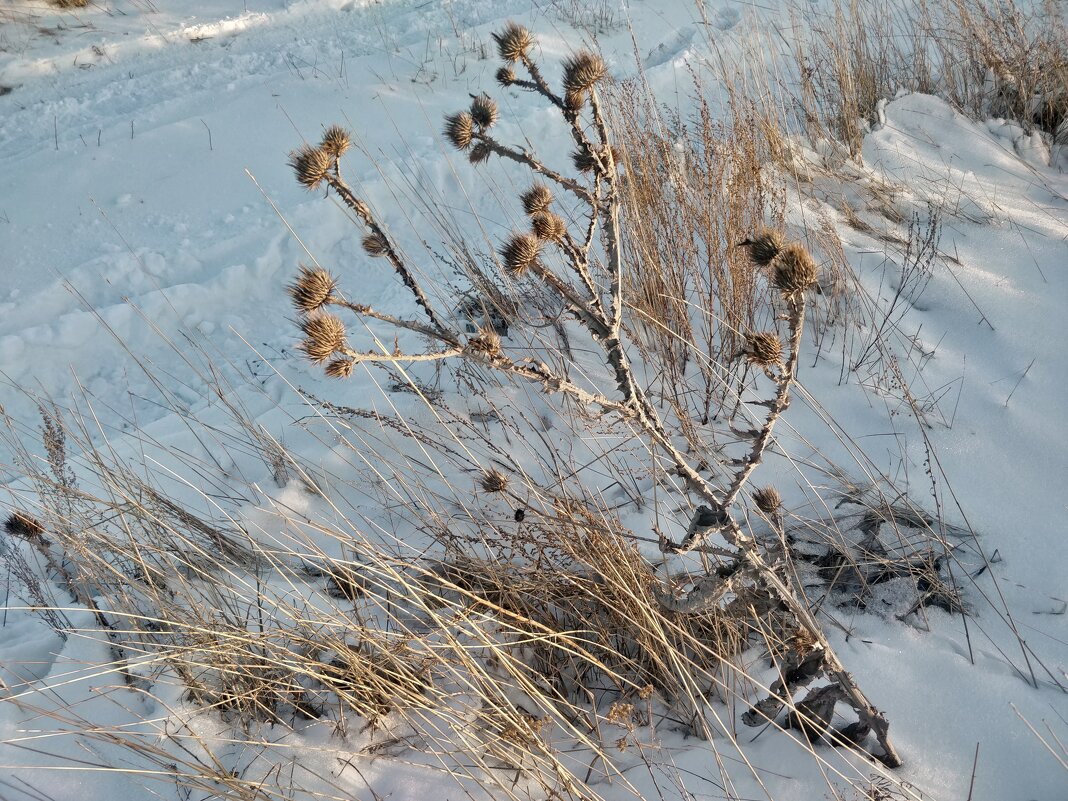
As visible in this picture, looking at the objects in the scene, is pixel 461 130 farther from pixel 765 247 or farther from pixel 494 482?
pixel 494 482

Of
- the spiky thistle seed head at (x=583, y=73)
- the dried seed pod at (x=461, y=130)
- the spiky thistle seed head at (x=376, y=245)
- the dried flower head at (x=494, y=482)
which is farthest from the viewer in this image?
the dried flower head at (x=494, y=482)

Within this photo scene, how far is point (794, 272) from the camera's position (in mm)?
1225

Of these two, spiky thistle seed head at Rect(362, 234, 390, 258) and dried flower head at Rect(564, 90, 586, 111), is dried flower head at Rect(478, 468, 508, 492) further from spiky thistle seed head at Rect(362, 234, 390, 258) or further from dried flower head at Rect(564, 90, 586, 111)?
dried flower head at Rect(564, 90, 586, 111)

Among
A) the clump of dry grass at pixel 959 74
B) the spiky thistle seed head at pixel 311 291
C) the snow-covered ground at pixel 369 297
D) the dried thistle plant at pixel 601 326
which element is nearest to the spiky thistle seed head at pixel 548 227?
the dried thistle plant at pixel 601 326

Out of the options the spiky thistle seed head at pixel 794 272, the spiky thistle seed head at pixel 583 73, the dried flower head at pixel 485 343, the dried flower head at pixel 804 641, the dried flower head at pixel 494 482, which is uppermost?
the spiky thistle seed head at pixel 583 73

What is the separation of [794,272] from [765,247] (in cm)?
10

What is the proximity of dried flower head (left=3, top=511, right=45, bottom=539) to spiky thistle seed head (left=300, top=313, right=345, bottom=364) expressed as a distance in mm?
1421

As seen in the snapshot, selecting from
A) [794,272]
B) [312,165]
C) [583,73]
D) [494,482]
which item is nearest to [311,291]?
[312,165]

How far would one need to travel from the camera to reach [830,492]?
7.63 ft

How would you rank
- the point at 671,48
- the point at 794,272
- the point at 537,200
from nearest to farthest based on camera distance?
the point at 794,272 < the point at 537,200 < the point at 671,48

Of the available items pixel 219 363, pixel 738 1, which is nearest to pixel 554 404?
pixel 219 363

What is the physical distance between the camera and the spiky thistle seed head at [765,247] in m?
1.31

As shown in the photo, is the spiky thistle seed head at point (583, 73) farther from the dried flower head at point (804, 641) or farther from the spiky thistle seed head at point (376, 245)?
the dried flower head at point (804, 641)

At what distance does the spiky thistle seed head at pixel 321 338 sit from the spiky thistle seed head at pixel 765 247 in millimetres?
709
